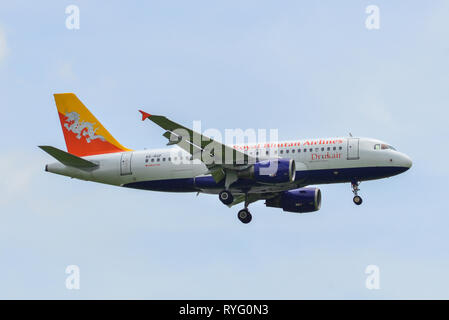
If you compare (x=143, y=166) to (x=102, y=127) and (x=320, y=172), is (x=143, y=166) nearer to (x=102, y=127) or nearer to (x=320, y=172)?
A: (x=102, y=127)

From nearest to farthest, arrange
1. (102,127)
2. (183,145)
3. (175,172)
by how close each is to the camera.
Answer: (183,145) → (175,172) → (102,127)

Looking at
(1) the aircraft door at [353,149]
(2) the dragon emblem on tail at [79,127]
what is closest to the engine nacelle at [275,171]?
(1) the aircraft door at [353,149]

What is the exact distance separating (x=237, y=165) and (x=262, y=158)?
1.68 meters

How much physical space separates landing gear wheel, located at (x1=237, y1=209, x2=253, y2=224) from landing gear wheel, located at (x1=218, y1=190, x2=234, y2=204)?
3.34 m


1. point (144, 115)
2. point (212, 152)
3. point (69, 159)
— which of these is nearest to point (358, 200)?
point (212, 152)

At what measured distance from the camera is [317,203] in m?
58.8

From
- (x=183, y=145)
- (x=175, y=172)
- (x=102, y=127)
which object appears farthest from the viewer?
(x=102, y=127)

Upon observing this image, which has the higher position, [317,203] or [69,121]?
[69,121]

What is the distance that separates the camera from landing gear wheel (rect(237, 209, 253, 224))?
57312 mm

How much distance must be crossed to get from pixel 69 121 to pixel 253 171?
1476 cm

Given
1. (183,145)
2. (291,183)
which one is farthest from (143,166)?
(291,183)

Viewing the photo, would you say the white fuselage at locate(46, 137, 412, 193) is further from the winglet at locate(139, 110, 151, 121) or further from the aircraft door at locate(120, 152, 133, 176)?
the winglet at locate(139, 110, 151, 121)

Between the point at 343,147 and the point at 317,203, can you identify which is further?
the point at 317,203

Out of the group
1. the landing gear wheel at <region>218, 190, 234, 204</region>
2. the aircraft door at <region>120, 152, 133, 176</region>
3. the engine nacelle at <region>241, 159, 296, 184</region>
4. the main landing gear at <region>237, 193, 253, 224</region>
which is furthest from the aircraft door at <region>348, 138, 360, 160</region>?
the aircraft door at <region>120, 152, 133, 176</region>
